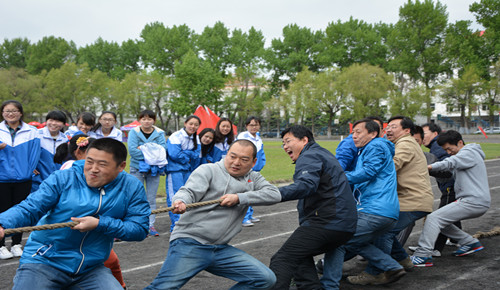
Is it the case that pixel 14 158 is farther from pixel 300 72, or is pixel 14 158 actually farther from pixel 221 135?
pixel 300 72

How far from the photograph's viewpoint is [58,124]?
6715 mm

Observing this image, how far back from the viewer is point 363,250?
15.5ft

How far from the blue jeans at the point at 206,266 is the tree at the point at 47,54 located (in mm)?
81523

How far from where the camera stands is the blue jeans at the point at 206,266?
3.40 meters

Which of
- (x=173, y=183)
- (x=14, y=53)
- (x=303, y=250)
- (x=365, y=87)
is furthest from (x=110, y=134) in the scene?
(x=14, y=53)

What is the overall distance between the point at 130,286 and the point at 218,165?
2.02 m

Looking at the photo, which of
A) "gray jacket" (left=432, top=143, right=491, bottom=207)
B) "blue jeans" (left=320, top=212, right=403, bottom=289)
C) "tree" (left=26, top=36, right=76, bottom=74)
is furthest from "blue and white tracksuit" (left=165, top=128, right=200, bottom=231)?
"tree" (left=26, top=36, right=76, bottom=74)

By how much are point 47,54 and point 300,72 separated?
155 feet

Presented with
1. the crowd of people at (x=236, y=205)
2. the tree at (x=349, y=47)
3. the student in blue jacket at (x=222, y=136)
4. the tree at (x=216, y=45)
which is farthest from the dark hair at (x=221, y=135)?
the tree at (x=349, y=47)

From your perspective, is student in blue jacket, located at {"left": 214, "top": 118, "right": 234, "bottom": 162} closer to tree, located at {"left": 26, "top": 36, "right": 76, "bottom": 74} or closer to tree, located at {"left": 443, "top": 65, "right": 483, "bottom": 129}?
tree, located at {"left": 443, "top": 65, "right": 483, "bottom": 129}

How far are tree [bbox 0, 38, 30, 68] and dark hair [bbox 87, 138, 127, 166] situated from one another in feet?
297

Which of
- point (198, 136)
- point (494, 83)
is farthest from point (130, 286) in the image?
point (494, 83)

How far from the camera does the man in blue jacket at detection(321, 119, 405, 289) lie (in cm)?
453

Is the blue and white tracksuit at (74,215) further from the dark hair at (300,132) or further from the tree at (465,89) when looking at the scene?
the tree at (465,89)
